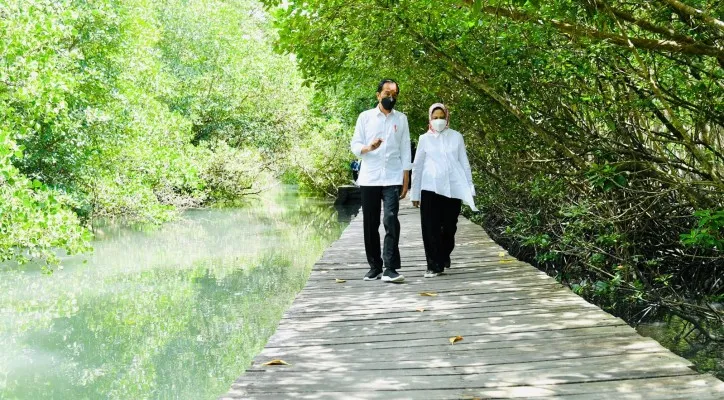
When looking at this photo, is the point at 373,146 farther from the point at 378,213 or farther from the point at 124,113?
the point at 124,113

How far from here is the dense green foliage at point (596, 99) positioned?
5.76 m

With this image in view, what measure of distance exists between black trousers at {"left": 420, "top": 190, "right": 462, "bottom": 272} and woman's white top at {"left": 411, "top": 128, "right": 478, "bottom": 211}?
11cm

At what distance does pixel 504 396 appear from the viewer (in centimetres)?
344

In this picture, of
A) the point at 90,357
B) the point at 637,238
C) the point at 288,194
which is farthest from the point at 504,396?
the point at 288,194

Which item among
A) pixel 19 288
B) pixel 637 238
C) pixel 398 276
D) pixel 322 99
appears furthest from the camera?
pixel 19 288

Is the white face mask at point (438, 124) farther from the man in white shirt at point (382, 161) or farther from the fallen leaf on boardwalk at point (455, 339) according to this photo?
the fallen leaf on boardwalk at point (455, 339)

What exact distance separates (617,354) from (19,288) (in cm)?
1249

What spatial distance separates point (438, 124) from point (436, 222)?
0.82 m

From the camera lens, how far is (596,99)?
6828 mm

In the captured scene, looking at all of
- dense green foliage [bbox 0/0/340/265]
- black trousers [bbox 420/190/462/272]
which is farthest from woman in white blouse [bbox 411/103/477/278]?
dense green foliage [bbox 0/0/340/265]

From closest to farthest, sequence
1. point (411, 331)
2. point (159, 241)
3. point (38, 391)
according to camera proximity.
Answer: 1. point (411, 331)
2. point (38, 391)
3. point (159, 241)

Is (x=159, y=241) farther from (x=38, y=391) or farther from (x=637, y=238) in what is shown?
(x=637, y=238)

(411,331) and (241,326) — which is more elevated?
(411,331)

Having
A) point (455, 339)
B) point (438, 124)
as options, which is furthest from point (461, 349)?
point (438, 124)
